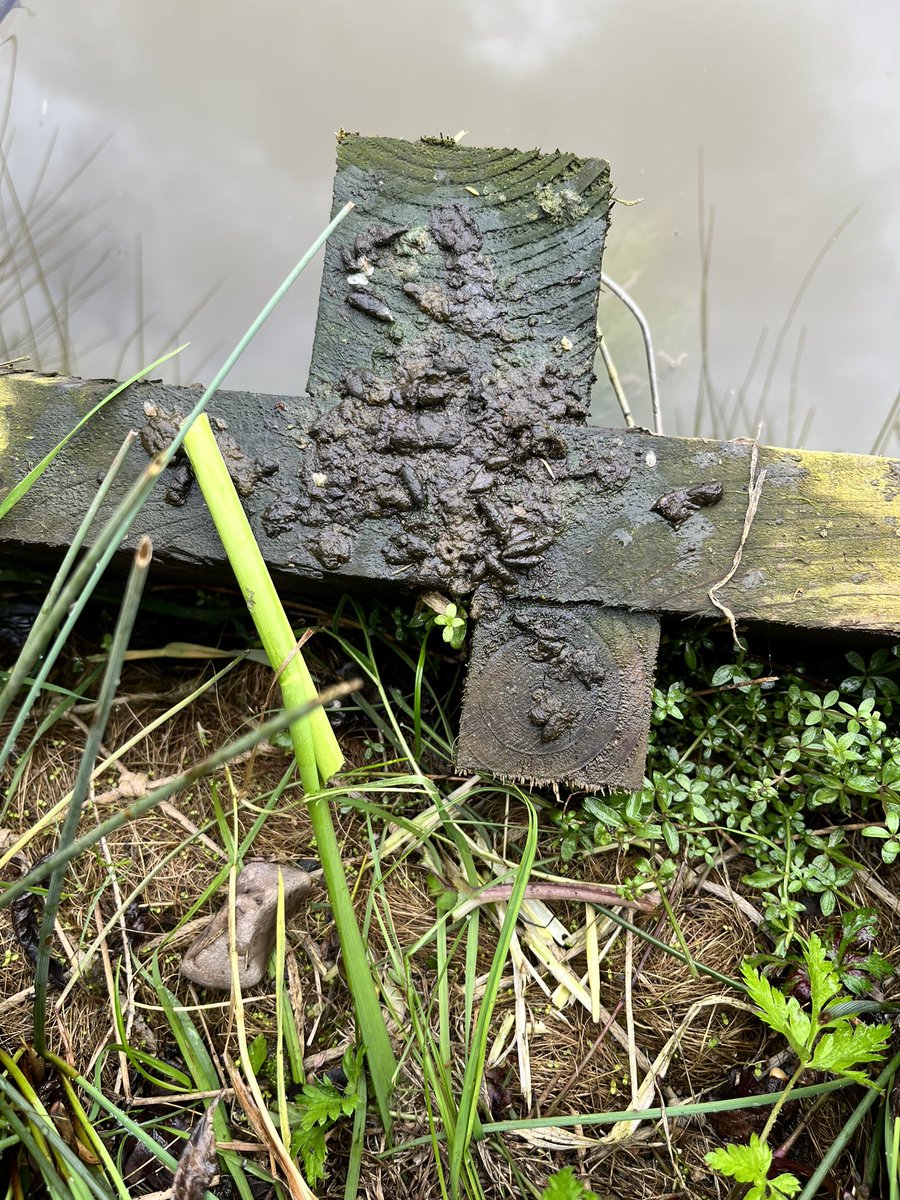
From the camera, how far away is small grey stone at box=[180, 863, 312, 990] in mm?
1354

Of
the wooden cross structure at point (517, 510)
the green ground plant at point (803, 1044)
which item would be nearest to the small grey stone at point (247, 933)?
the wooden cross structure at point (517, 510)

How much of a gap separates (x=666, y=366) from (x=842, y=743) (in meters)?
1.80

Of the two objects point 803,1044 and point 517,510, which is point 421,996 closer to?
point 803,1044

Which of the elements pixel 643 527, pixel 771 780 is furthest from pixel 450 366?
pixel 771 780

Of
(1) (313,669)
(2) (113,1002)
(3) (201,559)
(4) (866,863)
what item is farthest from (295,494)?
(4) (866,863)

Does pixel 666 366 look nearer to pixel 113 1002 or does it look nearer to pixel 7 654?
pixel 7 654

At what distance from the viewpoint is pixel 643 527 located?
1.38m

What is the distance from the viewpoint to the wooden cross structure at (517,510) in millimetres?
1367

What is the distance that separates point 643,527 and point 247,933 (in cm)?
107

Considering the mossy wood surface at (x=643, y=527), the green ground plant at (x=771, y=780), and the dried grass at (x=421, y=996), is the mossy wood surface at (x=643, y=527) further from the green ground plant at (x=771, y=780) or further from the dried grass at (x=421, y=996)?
the dried grass at (x=421, y=996)

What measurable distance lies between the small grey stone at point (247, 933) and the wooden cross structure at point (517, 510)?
0.46 metres

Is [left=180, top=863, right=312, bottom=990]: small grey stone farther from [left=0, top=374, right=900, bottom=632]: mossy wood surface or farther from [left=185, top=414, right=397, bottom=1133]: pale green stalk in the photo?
[left=0, top=374, right=900, bottom=632]: mossy wood surface

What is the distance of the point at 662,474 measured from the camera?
1.38 m

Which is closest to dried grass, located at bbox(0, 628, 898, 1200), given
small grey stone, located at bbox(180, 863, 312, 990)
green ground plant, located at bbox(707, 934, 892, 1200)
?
small grey stone, located at bbox(180, 863, 312, 990)
